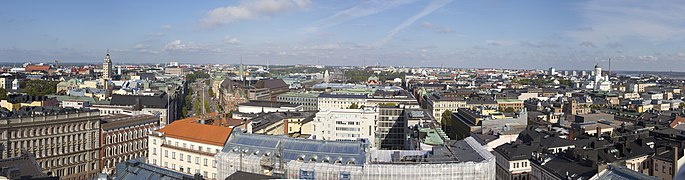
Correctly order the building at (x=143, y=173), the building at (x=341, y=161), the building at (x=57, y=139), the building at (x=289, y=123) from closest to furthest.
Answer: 1. the building at (x=143, y=173)
2. the building at (x=341, y=161)
3. the building at (x=57, y=139)
4. the building at (x=289, y=123)

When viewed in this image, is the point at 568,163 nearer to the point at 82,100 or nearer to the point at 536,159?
the point at 536,159

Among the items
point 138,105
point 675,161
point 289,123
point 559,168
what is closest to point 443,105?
point 289,123

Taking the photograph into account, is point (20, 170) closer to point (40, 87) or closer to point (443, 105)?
point (443, 105)

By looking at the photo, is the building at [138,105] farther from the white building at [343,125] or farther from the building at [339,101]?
the building at [339,101]

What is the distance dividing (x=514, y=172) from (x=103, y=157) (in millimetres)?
39955

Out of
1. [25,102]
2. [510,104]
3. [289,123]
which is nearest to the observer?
[289,123]

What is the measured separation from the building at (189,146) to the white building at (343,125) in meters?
23.7

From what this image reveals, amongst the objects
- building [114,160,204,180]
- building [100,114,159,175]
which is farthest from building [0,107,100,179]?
building [114,160,204,180]

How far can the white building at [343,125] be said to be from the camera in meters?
72.7

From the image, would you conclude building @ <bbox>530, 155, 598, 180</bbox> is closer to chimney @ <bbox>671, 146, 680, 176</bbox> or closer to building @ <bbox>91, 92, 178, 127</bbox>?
chimney @ <bbox>671, 146, 680, 176</bbox>

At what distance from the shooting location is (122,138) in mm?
62375

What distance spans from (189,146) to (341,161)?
62.8 feet

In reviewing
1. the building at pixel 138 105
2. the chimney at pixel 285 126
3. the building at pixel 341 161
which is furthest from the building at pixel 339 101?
the building at pixel 341 161

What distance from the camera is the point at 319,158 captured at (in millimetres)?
34906
